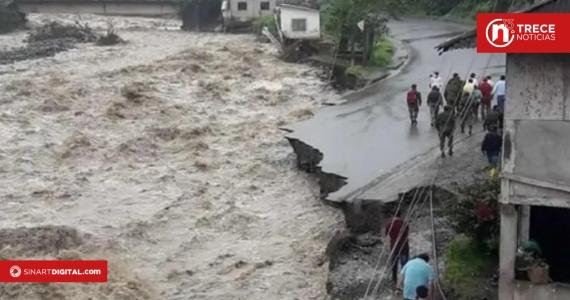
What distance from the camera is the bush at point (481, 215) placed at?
1313 centimetres

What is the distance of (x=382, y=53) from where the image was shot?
3759 centimetres

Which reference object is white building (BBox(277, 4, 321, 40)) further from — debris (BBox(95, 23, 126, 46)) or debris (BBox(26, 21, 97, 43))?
debris (BBox(26, 21, 97, 43))

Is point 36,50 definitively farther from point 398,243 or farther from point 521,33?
point 521,33

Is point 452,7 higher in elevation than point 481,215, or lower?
higher

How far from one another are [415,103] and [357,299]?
34.3ft

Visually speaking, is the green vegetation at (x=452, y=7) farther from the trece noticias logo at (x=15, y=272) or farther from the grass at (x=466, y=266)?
the trece noticias logo at (x=15, y=272)

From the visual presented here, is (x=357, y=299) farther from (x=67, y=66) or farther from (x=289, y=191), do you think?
(x=67, y=66)

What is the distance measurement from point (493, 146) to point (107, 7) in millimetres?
51656

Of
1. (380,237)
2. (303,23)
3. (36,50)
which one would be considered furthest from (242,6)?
(380,237)

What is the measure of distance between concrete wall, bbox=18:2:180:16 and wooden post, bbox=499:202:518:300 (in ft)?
181

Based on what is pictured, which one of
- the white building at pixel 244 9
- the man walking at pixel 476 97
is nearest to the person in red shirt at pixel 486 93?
the man walking at pixel 476 97

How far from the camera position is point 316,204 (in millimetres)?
20562

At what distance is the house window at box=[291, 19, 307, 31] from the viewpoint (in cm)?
4500

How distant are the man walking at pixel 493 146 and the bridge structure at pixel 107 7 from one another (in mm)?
49917
